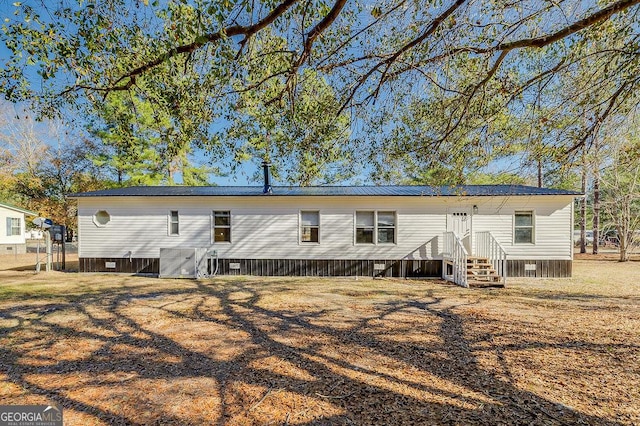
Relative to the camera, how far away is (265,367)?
10.9ft

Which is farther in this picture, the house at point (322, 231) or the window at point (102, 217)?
the window at point (102, 217)

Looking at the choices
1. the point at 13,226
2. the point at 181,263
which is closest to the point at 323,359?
the point at 181,263

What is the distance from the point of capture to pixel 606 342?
4.02 meters

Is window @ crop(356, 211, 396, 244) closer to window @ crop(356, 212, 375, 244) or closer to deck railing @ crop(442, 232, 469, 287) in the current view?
window @ crop(356, 212, 375, 244)

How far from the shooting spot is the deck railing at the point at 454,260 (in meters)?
8.40

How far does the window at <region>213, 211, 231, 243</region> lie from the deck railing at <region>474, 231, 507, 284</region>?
874 cm

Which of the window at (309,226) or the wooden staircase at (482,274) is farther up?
the window at (309,226)

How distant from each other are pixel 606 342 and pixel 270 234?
8539 millimetres

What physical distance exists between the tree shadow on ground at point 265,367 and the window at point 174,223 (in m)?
4.69

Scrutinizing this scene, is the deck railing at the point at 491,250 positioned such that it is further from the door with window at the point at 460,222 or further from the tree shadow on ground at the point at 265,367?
the tree shadow on ground at the point at 265,367

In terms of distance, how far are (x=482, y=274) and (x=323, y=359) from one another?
289 inches

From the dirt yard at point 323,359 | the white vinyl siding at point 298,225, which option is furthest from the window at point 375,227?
the dirt yard at point 323,359

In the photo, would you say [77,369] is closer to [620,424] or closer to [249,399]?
[249,399]

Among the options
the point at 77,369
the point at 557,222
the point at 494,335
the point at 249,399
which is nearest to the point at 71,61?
the point at 77,369
